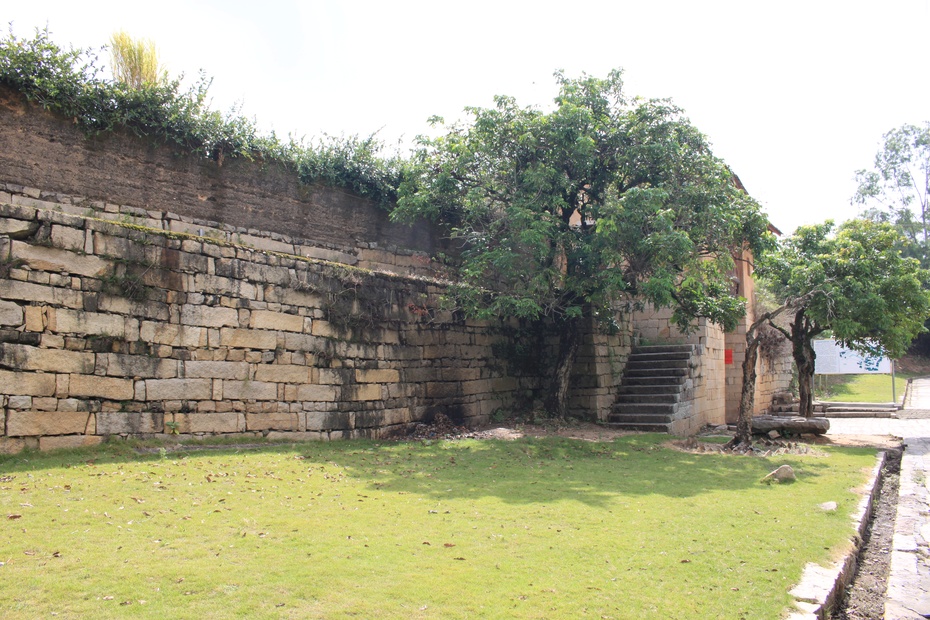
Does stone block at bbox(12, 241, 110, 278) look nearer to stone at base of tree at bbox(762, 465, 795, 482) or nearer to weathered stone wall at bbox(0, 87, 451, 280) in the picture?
weathered stone wall at bbox(0, 87, 451, 280)

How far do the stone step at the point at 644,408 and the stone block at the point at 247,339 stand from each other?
9364 mm

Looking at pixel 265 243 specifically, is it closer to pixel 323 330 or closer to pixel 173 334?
pixel 323 330

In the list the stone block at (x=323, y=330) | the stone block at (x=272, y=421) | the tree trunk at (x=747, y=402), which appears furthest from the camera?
the tree trunk at (x=747, y=402)

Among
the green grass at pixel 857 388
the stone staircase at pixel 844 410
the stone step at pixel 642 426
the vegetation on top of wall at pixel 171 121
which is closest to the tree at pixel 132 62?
the vegetation on top of wall at pixel 171 121

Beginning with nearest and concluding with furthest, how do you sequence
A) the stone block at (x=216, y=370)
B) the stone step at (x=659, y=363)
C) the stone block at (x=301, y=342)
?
the stone block at (x=216, y=370) < the stone block at (x=301, y=342) < the stone step at (x=659, y=363)

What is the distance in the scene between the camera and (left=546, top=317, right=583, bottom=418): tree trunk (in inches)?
615

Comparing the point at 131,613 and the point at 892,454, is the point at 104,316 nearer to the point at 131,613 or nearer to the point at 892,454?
the point at 131,613

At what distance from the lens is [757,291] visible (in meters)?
26.7

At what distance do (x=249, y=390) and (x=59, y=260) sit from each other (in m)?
3.18

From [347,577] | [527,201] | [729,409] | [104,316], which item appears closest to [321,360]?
[104,316]

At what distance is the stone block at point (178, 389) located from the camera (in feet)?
30.7

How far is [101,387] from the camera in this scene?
8.85 meters

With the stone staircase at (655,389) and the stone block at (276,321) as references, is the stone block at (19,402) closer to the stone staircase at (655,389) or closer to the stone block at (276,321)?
the stone block at (276,321)

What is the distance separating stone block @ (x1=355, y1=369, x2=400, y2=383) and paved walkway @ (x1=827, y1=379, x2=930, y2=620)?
8143mm
